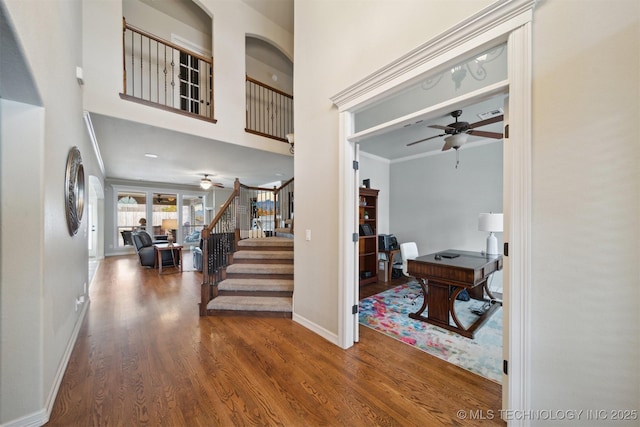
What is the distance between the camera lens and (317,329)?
8.87 feet

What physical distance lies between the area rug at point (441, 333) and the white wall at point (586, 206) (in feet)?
2.88

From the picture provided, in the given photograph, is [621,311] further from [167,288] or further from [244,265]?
[167,288]

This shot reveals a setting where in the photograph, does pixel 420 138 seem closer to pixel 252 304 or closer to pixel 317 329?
pixel 317 329

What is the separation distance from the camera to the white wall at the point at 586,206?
1.10 metres

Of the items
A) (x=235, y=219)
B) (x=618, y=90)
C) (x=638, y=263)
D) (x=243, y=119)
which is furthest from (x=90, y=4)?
(x=638, y=263)

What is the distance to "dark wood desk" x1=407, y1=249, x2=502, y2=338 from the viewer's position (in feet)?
8.89

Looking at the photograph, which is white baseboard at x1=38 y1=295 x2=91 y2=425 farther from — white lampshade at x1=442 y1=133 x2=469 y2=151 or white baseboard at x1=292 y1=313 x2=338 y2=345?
white lampshade at x1=442 y1=133 x2=469 y2=151

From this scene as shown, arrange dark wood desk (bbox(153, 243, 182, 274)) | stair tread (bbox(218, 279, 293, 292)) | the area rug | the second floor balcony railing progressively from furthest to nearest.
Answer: dark wood desk (bbox(153, 243, 182, 274)) → the second floor balcony railing → stair tread (bbox(218, 279, 293, 292)) → the area rug

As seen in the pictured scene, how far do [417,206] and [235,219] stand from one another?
14.0ft

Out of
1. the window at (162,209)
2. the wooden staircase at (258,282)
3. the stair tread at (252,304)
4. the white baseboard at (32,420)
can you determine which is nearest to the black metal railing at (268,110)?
the wooden staircase at (258,282)

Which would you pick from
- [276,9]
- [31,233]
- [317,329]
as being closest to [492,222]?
[317,329]

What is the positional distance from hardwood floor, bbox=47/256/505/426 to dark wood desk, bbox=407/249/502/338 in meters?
0.78

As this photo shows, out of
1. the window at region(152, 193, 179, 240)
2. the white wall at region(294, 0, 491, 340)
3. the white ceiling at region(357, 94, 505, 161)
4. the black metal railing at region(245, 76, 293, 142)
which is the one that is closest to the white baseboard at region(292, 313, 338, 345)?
the white wall at region(294, 0, 491, 340)

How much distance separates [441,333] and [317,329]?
142 cm
